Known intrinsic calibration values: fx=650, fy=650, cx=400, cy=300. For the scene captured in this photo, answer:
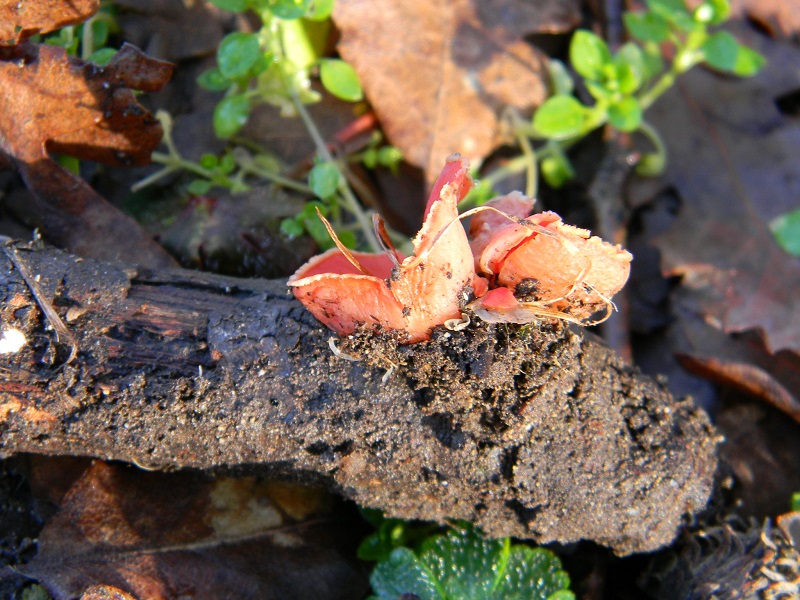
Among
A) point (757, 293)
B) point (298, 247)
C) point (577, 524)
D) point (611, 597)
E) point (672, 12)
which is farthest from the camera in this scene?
point (757, 293)

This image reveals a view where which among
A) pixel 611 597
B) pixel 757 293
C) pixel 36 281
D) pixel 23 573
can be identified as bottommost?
pixel 611 597

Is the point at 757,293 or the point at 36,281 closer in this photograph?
the point at 36,281

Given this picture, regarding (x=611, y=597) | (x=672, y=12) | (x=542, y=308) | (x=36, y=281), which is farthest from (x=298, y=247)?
(x=672, y=12)

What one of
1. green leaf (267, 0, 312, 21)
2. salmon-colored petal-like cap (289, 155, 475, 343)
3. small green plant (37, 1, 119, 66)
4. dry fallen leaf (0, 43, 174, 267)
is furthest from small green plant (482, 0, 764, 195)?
small green plant (37, 1, 119, 66)

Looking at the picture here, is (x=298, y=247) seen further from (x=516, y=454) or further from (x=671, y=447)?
(x=671, y=447)

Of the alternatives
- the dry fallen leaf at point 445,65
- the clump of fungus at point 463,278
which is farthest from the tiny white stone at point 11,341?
the dry fallen leaf at point 445,65

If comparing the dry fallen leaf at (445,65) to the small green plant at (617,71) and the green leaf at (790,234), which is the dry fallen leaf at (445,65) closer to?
the small green plant at (617,71)

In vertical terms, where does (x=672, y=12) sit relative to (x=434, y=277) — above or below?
above
